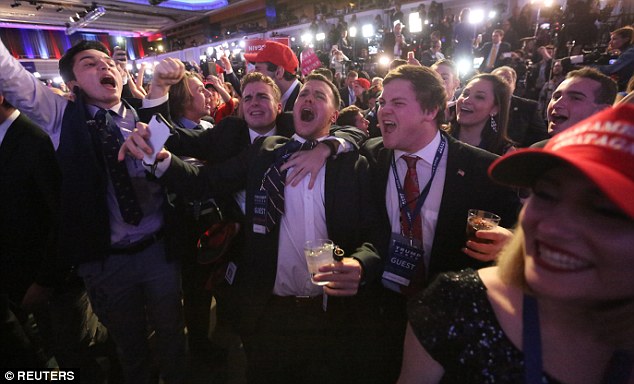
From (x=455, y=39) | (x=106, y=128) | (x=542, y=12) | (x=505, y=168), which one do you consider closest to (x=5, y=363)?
(x=106, y=128)

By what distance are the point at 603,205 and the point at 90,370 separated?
118 inches

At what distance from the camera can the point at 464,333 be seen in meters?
0.95

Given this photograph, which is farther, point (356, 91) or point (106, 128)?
point (356, 91)

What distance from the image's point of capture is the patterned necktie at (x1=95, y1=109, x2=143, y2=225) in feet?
6.02

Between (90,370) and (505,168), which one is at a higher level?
(505,168)

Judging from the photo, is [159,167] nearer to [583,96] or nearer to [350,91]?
[583,96]

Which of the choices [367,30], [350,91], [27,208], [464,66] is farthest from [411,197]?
[367,30]

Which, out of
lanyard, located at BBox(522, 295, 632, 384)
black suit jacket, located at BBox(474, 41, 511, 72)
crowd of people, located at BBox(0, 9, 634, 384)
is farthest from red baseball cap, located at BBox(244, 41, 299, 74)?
black suit jacket, located at BBox(474, 41, 511, 72)

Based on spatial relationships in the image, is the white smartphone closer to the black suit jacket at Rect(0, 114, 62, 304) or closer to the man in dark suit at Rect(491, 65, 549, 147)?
the black suit jacket at Rect(0, 114, 62, 304)

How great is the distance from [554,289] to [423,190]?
1079 mm

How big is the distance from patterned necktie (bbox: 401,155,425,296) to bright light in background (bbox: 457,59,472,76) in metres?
8.24

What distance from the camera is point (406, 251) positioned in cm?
172

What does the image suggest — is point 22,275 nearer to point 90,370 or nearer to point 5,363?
point 5,363

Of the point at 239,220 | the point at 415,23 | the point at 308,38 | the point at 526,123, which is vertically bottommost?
the point at 239,220
